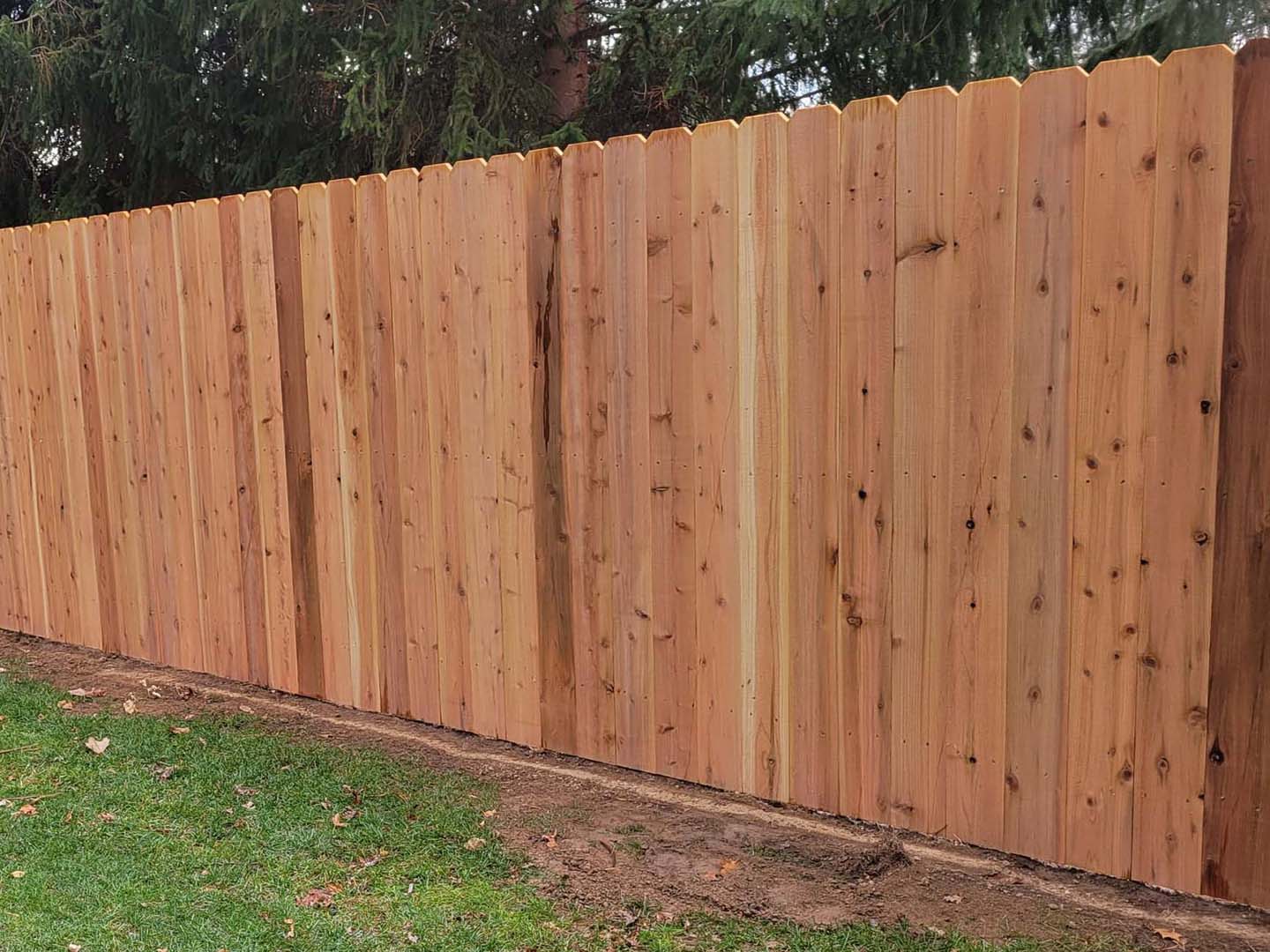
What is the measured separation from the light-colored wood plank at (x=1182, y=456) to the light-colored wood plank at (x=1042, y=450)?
18 cm

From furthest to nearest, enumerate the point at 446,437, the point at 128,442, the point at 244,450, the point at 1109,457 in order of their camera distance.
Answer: the point at 128,442
the point at 244,450
the point at 446,437
the point at 1109,457

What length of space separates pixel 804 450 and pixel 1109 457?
0.78m

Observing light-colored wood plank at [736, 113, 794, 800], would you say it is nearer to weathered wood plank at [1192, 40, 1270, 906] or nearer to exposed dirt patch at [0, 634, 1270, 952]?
exposed dirt patch at [0, 634, 1270, 952]

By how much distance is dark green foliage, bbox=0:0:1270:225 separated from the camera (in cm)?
584

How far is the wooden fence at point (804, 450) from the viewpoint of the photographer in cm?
249

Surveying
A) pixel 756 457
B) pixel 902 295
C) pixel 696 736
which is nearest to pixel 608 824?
pixel 696 736

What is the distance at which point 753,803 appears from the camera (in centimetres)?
339

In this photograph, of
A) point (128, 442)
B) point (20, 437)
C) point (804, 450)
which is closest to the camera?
point (804, 450)

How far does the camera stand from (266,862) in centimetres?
313

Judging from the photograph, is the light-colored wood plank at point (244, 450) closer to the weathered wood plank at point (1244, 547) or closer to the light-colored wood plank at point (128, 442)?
the light-colored wood plank at point (128, 442)

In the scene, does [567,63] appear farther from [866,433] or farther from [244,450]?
[866,433]

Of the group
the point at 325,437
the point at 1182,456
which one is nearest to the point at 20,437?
the point at 325,437

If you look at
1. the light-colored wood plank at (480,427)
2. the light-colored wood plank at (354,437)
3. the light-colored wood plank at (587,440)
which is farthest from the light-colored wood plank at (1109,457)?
the light-colored wood plank at (354,437)

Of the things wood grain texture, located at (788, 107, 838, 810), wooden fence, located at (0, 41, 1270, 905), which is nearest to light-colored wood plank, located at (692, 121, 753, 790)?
wooden fence, located at (0, 41, 1270, 905)
